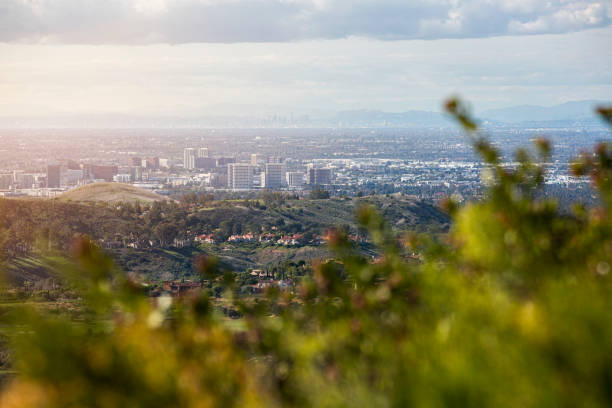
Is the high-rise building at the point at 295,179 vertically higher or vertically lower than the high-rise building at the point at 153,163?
lower

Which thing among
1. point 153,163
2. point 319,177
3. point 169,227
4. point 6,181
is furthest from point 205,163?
point 169,227

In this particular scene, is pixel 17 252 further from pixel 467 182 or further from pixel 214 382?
pixel 467 182

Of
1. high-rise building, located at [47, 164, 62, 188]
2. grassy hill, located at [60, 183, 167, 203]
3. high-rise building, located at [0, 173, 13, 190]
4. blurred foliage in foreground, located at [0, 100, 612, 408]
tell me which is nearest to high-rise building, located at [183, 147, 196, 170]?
high-rise building, located at [47, 164, 62, 188]

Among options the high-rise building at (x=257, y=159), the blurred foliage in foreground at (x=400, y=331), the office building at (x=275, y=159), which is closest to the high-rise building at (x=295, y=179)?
the office building at (x=275, y=159)

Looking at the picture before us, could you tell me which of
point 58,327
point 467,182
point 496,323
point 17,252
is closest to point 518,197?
point 496,323

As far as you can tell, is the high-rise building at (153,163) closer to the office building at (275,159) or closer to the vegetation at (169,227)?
the office building at (275,159)

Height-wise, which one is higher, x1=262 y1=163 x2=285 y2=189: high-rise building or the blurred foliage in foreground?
the blurred foliage in foreground

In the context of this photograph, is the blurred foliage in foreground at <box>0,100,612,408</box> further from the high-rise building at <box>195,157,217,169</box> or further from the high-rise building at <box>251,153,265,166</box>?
the high-rise building at <box>195,157,217,169</box>
